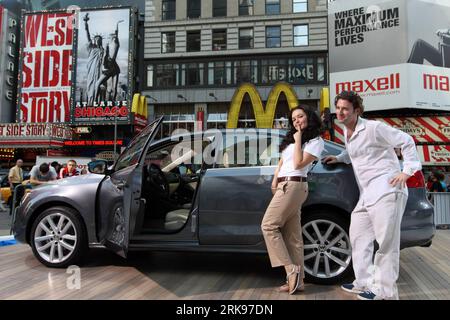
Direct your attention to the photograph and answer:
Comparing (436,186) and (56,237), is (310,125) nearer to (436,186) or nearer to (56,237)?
(56,237)

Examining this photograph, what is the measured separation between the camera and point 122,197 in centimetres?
391

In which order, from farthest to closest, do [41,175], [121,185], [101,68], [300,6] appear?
Answer: [101,68], [300,6], [41,175], [121,185]

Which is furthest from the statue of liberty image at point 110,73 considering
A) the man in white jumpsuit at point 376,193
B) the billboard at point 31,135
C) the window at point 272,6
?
the man in white jumpsuit at point 376,193

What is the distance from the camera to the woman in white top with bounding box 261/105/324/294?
3439mm

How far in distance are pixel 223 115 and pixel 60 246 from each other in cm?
2774

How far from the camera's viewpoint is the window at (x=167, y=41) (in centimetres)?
3256

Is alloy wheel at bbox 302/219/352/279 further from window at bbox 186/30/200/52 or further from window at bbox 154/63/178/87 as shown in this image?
window at bbox 186/30/200/52

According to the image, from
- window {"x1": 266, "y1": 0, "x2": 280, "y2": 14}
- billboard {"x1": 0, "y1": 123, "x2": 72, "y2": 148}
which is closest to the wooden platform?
billboard {"x1": 0, "y1": 123, "x2": 72, "y2": 148}

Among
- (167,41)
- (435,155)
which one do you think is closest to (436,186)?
(435,155)

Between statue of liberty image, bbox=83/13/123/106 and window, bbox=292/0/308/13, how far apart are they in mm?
14547

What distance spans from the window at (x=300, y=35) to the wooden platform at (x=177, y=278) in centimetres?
2760

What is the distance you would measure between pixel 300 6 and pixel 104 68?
55.5ft

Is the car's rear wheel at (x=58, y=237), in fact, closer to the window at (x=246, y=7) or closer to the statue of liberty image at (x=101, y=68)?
the statue of liberty image at (x=101, y=68)
